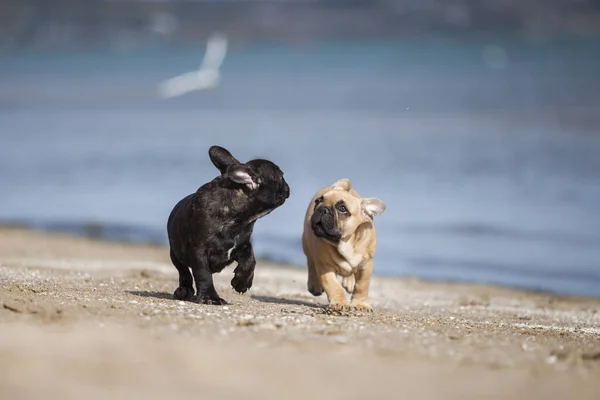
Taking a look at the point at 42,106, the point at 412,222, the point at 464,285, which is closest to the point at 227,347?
the point at 464,285

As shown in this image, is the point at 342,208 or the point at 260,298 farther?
the point at 260,298

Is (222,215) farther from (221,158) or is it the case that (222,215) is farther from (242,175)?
(221,158)

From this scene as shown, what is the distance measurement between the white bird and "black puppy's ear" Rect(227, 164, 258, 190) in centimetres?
4187

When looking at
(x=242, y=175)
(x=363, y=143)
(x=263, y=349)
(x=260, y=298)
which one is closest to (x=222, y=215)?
(x=242, y=175)

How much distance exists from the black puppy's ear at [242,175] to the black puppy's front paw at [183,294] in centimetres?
107

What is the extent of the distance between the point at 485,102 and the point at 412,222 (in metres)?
23.1

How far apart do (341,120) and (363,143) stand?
756cm

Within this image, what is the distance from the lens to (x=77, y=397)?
551cm

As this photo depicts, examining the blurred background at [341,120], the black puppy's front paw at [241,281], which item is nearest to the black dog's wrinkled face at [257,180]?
the black puppy's front paw at [241,281]

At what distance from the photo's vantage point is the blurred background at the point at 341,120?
18.4 m

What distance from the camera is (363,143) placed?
32.8 meters

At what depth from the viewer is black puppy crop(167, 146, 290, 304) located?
9.15 meters

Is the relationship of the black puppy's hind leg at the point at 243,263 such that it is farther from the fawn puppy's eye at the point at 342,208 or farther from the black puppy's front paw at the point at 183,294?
the fawn puppy's eye at the point at 342,208

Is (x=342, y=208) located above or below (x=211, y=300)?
above
